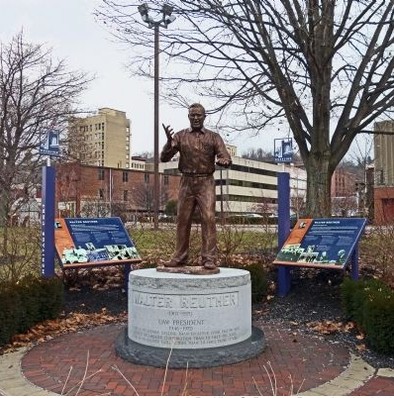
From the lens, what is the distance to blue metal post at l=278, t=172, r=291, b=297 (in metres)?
9.35

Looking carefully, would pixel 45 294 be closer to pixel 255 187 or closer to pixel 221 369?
pixel 221 369

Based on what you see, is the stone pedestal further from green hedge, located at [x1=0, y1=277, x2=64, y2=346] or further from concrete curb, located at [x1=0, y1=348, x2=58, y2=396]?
green hedge, located at [x1=0, y1=277, x2=64, y2=346]

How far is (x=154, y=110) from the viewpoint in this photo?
21.0 meters

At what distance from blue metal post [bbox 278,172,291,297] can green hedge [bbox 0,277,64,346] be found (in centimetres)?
391

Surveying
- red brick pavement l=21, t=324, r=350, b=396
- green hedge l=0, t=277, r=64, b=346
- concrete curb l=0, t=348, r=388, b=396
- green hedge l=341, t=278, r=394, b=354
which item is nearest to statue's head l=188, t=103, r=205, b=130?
red brick pavement l=21, t=324, r=350, b=396

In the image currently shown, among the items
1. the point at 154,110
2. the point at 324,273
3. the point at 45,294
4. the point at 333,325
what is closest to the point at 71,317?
the point at 45,294

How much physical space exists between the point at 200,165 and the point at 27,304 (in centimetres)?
317

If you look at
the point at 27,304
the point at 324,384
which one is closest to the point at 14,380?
the point at 27,304

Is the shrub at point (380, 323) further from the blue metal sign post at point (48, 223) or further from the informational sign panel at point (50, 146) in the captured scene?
the informational sign panel at point (50, 146)

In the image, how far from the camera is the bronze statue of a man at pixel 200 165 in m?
6.71

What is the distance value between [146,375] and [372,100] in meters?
10.3

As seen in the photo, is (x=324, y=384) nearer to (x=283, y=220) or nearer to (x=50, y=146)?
(x=283, y=220)

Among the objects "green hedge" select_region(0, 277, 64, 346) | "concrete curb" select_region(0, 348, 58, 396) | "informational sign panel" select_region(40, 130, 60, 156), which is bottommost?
"concrete curb" select_region(0, 348, 58, 396)

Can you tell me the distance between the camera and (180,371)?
5488 mm
